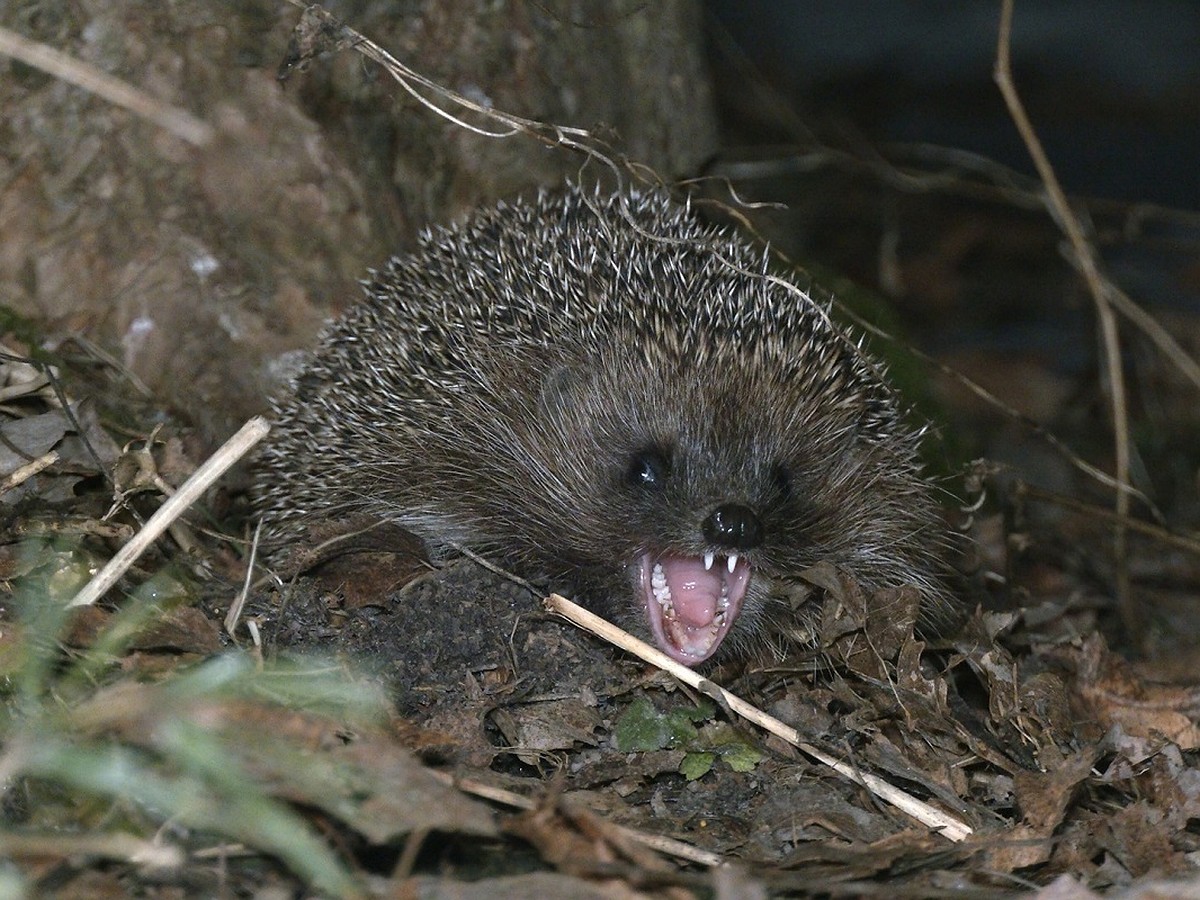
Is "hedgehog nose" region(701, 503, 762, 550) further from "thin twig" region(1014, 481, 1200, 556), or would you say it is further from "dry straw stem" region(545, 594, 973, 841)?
"thin twig" region(1014, 481, 1200, 556)

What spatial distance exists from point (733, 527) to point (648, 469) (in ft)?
1.44

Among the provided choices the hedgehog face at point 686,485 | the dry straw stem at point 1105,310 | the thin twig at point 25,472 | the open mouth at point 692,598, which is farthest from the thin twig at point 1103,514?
the thin twig at point 25,472

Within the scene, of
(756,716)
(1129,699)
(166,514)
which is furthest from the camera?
(1129,699)

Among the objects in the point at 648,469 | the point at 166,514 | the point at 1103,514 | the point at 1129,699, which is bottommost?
the point at 1129,699

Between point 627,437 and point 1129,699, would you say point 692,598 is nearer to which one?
point 627,437

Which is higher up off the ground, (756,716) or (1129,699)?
(756,716)

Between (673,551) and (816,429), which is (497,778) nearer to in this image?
(673,551)

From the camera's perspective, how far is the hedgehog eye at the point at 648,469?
4277 millimetres

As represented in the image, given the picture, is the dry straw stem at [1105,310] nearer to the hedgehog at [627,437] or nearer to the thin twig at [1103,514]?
the thin twig at [1103,514]

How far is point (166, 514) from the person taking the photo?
140 inches

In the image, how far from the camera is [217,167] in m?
5.18

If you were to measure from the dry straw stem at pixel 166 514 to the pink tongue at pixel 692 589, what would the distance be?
1359 mm

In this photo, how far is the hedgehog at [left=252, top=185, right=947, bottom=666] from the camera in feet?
13.8

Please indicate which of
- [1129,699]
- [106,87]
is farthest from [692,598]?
[106,87]
